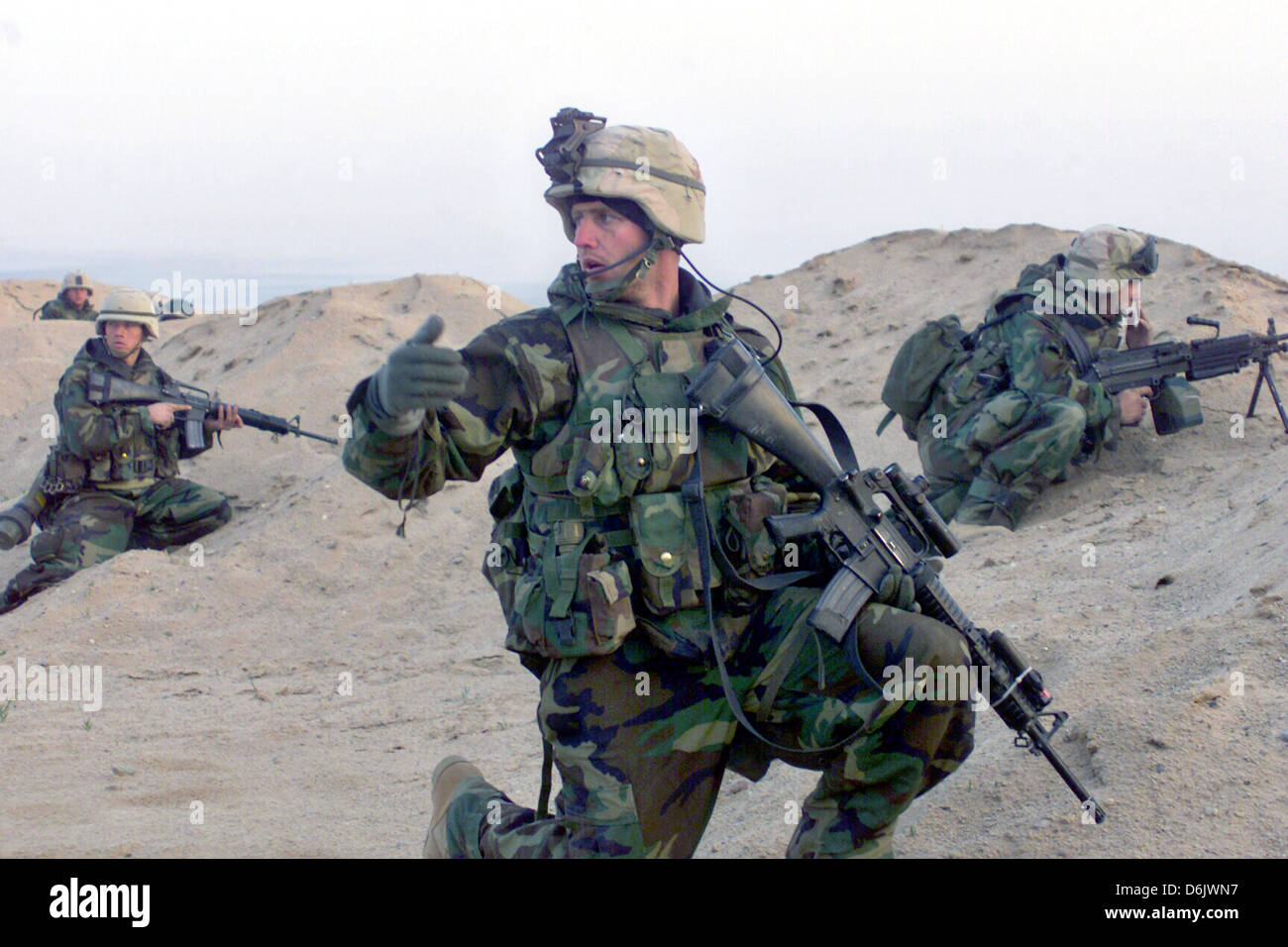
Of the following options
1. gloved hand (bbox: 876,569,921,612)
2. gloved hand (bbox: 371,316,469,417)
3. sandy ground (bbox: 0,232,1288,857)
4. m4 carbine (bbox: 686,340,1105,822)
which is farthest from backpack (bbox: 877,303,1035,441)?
gloved hand (bbox: 371,316,469,417)

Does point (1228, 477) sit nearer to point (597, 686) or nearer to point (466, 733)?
point (466, 733)

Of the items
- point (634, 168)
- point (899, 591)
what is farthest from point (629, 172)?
point (899, 591)

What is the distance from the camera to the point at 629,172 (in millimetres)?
2975

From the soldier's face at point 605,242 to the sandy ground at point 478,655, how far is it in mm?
1568

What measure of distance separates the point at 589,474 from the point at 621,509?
0.16m

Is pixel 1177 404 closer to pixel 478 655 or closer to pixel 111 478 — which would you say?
pixel 478 655

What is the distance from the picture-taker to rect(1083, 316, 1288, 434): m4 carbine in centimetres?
659

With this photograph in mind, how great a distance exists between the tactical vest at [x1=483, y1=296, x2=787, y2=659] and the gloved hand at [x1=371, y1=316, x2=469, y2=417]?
1.47ft

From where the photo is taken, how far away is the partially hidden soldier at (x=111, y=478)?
7277 mm

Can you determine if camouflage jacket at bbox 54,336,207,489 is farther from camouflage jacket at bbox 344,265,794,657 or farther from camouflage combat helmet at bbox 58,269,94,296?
camouflage combat helmet at bbox 58,269,94,296

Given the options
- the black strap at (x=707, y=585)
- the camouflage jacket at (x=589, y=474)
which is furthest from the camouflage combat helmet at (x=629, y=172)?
the black strap at (x=707, y=585)

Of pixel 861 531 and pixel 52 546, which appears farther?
pixel 52 546

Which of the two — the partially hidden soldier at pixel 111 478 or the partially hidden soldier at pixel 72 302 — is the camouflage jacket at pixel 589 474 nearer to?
the partially hidden soldier at pixel 111 478

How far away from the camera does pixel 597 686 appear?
281 cm
